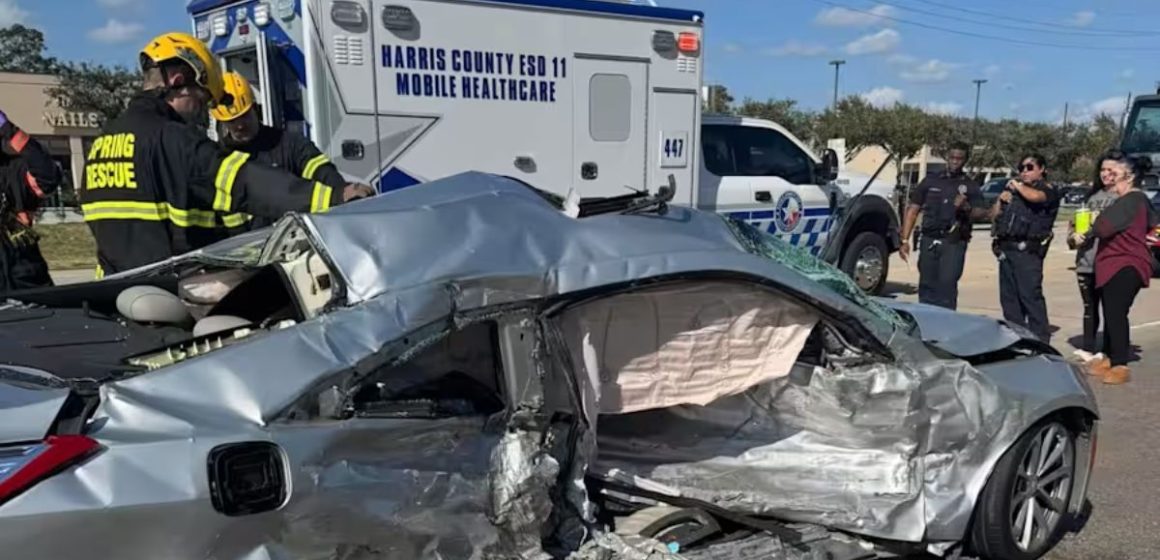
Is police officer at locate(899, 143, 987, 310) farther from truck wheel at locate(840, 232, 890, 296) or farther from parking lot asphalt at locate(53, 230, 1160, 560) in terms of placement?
truck wheel at locate(840, 232, 890, 296)

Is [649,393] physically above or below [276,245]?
below

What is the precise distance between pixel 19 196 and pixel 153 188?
5.40 ft

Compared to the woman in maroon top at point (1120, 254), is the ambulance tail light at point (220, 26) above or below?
above

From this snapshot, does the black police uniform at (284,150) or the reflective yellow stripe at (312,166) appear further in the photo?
the black police uniform at (284,150)

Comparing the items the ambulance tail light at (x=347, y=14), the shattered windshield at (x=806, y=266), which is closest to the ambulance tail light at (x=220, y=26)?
the ambulance tail light at (x=347, y=14)

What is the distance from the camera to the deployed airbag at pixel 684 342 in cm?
260

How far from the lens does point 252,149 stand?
183 inches

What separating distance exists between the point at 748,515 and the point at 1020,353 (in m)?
1.19

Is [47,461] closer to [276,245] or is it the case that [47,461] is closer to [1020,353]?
[276,245]

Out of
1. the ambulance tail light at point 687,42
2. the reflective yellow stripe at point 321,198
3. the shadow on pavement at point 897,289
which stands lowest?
the shadow on pavement at point 897,289

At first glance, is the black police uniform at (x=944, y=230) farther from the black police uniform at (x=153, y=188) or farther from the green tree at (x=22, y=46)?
the green tree at (x=22, y=46)

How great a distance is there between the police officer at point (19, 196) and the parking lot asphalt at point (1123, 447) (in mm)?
4874

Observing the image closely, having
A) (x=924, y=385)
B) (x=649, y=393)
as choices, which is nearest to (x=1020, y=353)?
(x=924, y=385)

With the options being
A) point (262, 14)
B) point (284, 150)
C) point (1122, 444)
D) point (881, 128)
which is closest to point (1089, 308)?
point (1122, 444)
